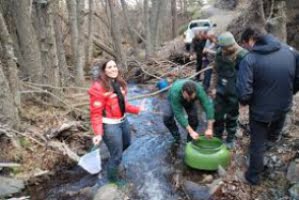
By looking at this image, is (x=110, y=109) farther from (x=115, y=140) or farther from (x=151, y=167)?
(x=151, y=167)

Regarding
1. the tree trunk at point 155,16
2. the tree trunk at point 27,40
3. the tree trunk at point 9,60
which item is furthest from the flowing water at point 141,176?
the tree trunk at point 155,16

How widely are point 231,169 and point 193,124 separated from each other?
3.50 ft

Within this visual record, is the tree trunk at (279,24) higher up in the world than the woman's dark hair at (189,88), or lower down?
higher up

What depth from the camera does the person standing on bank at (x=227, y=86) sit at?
5598 mm

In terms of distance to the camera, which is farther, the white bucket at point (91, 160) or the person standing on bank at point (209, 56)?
A: the person standing on bank at point (209, 56)

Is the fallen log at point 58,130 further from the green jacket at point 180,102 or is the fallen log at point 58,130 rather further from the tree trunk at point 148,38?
the tree trunk at point 148,38

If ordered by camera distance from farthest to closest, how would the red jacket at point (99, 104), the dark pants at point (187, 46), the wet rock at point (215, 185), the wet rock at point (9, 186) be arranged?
the dark pants at point (187, 46)
the wet rock at point (9, 186)
the wet rock at point (215, 185)
the red jacket at point (99, 104)

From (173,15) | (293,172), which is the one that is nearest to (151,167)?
(293,172)

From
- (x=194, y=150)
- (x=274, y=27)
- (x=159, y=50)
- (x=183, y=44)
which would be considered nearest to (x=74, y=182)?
(x=194, y=150)

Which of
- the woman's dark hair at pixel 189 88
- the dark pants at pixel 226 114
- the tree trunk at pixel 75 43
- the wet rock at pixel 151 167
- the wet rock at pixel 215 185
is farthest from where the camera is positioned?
the tree trunk at pixel 75 43

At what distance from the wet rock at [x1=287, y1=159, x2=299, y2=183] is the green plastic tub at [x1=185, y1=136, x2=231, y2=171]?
2.87ft

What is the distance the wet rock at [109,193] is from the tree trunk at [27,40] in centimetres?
414

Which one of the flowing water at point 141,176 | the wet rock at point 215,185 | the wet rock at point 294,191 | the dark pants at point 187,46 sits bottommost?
the flowing water at point 141,176

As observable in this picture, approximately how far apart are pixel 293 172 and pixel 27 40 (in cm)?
622
